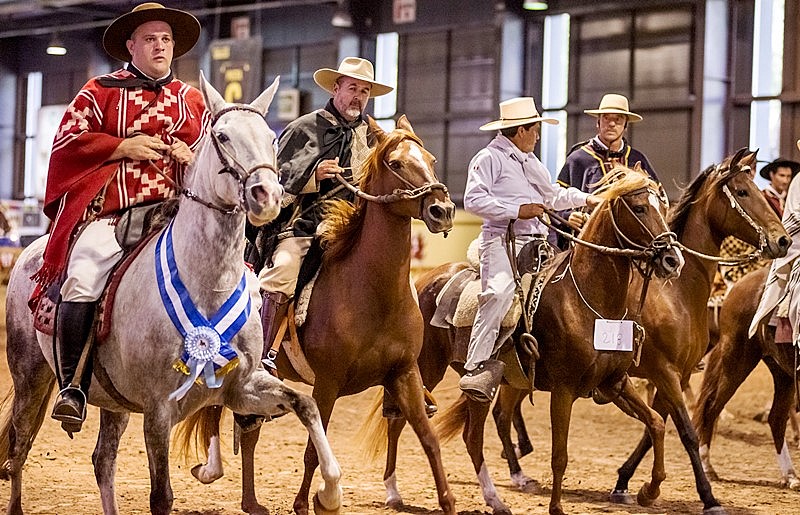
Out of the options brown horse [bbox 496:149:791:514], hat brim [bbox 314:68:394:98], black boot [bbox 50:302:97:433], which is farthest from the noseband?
brown horse [bbox 496:149:791:514]

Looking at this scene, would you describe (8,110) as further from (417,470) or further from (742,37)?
(417,470)

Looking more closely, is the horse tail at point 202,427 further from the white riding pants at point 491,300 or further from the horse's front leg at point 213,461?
the white riding pants at point 491,300

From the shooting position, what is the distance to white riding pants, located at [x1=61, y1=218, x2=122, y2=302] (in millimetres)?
4898

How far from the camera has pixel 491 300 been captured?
22.0ft

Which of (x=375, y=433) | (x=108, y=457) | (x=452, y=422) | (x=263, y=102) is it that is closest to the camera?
(x=263, y=102)

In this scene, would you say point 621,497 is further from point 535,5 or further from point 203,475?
point 535,5

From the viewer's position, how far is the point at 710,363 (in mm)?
8992

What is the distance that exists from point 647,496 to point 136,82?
3.74 metres

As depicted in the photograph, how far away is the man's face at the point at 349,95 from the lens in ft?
21.6

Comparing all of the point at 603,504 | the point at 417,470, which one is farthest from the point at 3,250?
the point at 603,504

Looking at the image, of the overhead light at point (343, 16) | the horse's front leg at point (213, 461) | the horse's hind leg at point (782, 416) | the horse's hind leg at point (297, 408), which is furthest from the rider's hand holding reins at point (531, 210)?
the overhead light at point (343, 16)

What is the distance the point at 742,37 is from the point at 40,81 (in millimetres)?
18799

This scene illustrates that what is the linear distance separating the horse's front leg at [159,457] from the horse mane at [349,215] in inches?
70.0

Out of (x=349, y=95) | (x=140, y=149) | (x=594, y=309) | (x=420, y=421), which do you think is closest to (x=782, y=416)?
(x=594, y=309)
